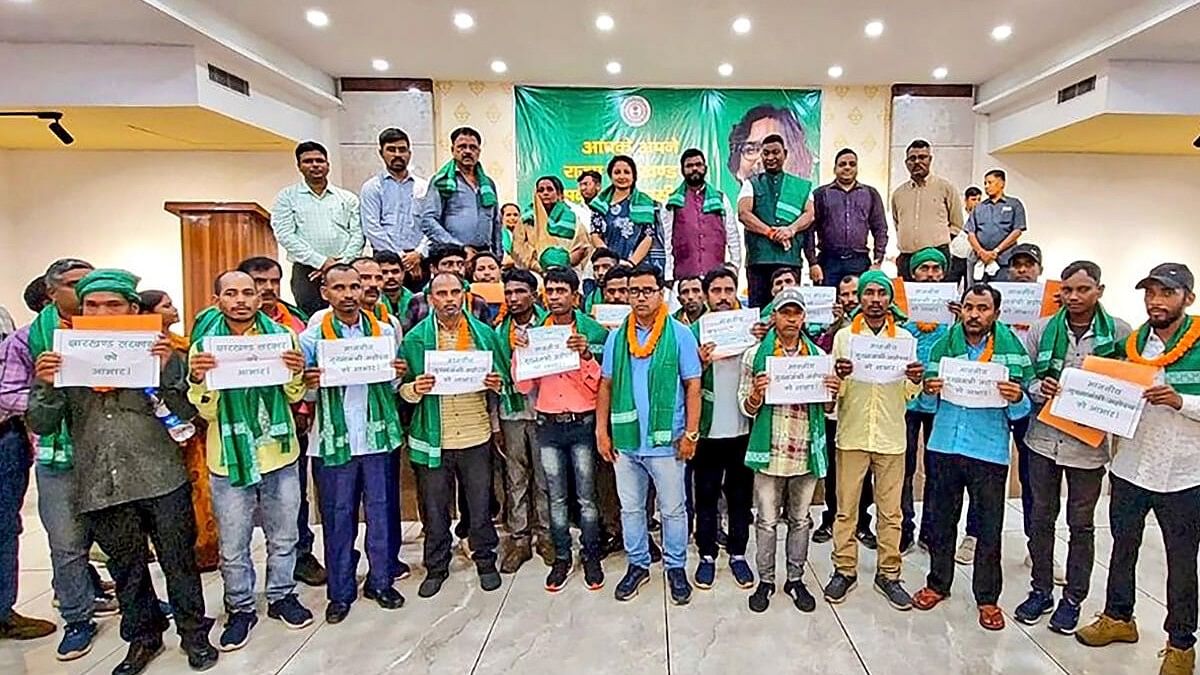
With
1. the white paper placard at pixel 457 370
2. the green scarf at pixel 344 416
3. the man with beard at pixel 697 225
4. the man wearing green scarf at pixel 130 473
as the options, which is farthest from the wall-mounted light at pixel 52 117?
the man with beard at pixel 697 225

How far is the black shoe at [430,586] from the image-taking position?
332 centimetres

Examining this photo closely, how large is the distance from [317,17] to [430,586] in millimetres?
5597

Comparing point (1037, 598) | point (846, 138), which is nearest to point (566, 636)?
point (1037, 598)

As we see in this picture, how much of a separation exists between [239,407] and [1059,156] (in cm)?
1009

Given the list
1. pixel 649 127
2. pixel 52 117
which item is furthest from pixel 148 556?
pixel 649 127

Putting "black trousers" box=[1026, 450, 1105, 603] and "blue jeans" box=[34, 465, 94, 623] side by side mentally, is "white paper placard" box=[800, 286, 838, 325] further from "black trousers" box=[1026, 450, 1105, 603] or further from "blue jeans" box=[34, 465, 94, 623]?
"blue jeans" box=[34, 465, 94, 623]

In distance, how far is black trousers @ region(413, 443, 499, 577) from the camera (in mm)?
3289

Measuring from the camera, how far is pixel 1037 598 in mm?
3008

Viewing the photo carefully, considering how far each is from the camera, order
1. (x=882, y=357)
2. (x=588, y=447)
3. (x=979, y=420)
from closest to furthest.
A: (x=979, y=420) < (x=882, y=357) < (x=588, y=447)

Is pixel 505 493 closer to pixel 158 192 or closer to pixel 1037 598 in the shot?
pixel 1037 598

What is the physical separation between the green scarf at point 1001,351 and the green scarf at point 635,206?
2.02 metres

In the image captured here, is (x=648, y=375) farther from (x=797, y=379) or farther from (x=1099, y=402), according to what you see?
(x=1099, y=402)

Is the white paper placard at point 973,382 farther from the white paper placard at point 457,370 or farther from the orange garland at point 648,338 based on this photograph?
the white paper placard at point 457,370

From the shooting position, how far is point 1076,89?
7438 mm
